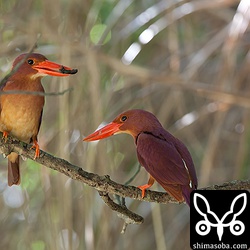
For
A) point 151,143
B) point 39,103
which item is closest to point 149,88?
point 39,103

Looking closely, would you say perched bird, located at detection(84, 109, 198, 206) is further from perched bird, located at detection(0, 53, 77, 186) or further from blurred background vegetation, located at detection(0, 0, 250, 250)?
blurred background vegetation, located at detection(0, 0, 250, 250)

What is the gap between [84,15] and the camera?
2.59m

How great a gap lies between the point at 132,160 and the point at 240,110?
571 mm

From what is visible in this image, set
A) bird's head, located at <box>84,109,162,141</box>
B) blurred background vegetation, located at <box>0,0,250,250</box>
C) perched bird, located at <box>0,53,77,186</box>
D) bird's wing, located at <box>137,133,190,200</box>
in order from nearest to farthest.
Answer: bird's wing, located at <box>137,133,190,200</box>, bird's head, located at <box>84,109,162,141</box>, perched bird, located at <box>0,53,77,186</box>, blurred background vegetation, located at <box>0,0,250,250</box>

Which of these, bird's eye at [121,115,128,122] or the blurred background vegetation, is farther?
the blurred background vegetation

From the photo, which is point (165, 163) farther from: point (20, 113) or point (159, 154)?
point (20, 113)

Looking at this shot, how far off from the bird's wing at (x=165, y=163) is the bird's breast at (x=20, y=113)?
41 cm

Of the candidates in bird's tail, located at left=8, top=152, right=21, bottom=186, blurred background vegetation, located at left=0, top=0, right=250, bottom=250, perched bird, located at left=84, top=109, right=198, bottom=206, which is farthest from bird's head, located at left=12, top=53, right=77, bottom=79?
blurred background vegetation, located at left=0, top=0, right=250, bottom=250

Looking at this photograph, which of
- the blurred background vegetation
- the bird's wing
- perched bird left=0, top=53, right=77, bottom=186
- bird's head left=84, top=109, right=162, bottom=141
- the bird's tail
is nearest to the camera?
the bird's wing

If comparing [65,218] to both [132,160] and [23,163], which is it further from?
[132,160]

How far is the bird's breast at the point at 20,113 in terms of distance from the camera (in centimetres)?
159

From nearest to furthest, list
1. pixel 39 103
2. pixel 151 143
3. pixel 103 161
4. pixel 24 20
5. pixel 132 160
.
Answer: pixel 151 143 → pixel 39 103 → pixel 103 161 → pixel 24 20 → pixel 132 160

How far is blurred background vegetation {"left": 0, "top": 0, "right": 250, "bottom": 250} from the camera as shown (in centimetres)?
207

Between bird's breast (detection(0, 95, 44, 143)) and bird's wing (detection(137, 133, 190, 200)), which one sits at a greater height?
bird's breast (detection(0, 95, 44, 143))
